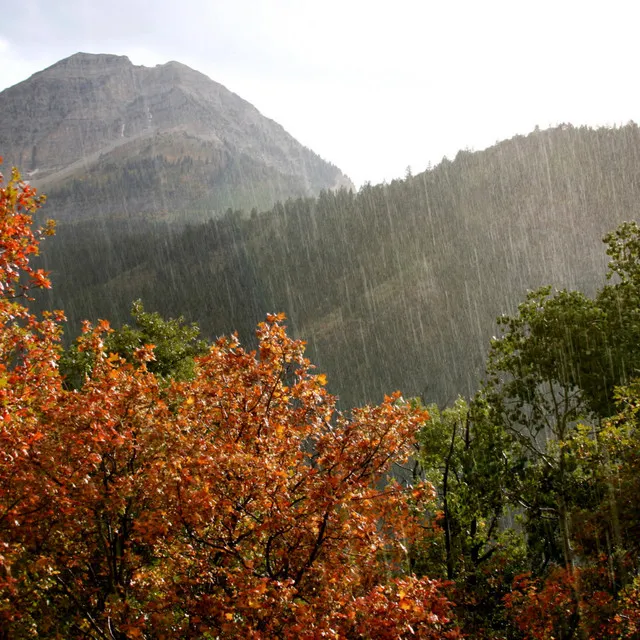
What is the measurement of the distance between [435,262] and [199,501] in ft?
552

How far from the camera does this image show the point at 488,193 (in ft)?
600

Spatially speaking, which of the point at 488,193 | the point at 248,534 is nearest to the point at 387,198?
the point at 488,193

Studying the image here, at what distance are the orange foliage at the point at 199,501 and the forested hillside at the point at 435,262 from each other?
9439cm

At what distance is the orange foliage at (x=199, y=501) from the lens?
8438mm

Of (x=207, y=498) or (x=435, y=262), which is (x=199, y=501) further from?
(x=435, y=262)

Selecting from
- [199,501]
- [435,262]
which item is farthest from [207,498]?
[435,262]

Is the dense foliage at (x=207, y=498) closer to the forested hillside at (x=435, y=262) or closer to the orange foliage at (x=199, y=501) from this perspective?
the orange foliage at (x=199, y=501)

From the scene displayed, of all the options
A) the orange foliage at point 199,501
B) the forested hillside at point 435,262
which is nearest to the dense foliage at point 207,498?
the orange foliage at point 199,501

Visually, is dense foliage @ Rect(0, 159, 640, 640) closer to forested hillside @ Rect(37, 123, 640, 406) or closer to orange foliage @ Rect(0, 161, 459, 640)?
orange foliage @ Rect(0, 161, 459, 640)

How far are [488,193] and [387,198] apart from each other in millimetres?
32490

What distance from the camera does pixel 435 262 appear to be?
564 ft

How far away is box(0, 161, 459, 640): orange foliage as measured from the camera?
27.7ft

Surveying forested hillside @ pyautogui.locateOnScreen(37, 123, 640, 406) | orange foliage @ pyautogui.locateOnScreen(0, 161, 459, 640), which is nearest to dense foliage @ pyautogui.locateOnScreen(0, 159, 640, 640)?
orange foliage @ pyautogui.locateOnScreen(0, 161, 459, 640)

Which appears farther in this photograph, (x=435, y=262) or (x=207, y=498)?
(x=435, y=262)
